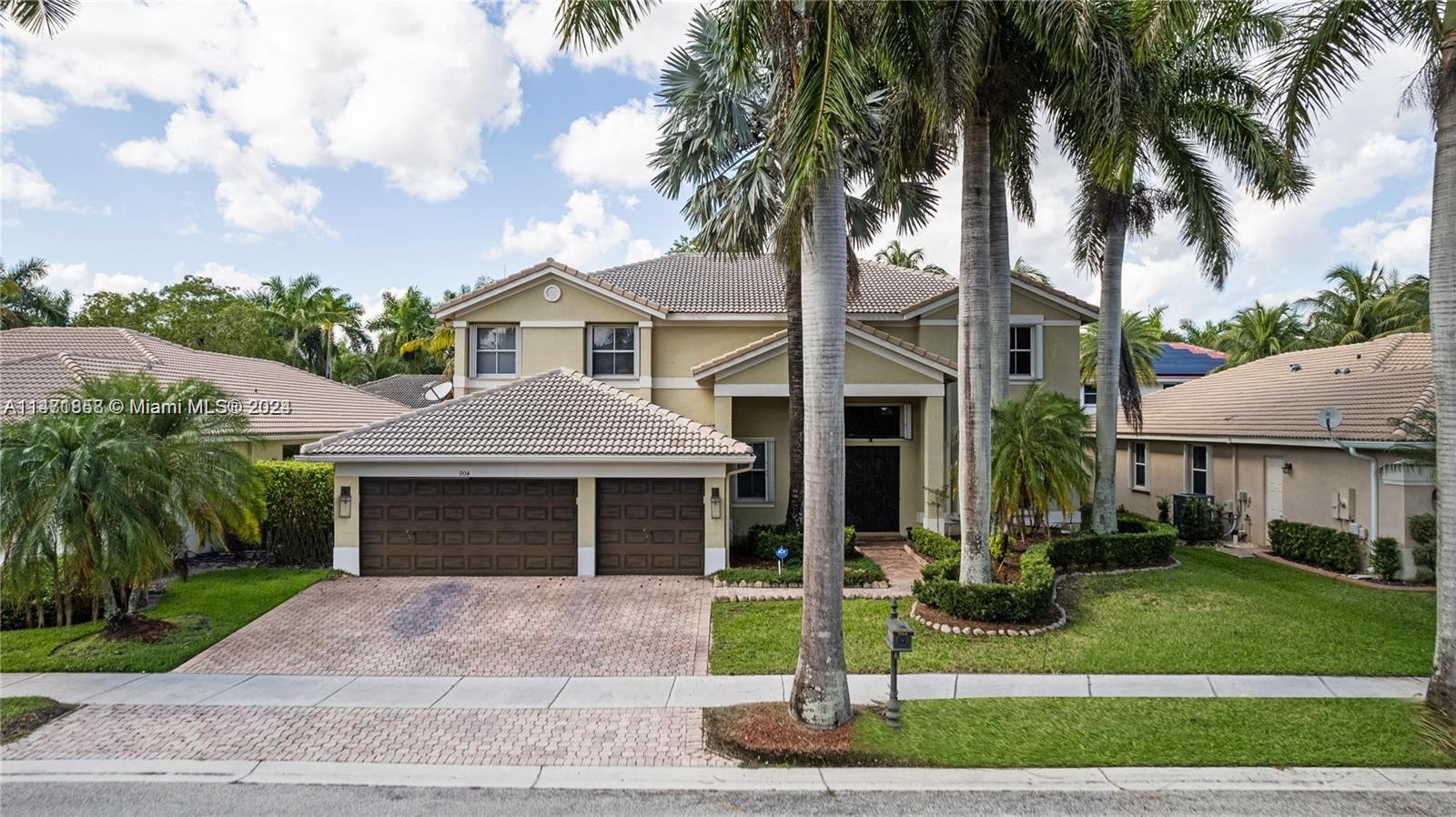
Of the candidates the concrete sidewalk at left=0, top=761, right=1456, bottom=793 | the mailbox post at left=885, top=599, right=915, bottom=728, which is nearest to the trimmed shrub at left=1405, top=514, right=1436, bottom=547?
the concrete sidewalk at left=0, top=761, right=1456, bottom=793

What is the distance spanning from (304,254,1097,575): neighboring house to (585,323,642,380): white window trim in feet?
0.19

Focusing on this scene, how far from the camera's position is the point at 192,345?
31469mm

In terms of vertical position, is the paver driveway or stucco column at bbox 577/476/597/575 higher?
stucco column at bbox 577/476/597/575

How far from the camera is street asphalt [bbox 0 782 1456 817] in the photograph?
6023 mm

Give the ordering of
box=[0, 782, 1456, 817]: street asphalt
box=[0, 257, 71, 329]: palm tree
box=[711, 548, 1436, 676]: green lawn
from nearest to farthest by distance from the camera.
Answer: box=[0, 782, 1456, 817]: street asphalt < box=[711, 548, 1436, 676]: green lawn < box=[0, 257, 71, 329]: palm tree

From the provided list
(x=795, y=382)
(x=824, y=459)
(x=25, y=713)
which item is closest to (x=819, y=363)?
(x=824, y=459)

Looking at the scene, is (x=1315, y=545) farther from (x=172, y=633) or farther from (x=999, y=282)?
(x=172, y=633)

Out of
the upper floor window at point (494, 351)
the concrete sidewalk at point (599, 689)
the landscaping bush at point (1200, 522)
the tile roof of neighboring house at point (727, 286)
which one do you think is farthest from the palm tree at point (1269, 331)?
the upper floor window at point (494, 351)

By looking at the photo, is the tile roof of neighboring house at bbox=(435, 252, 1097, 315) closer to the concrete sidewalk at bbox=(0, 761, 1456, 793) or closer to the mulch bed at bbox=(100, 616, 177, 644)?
the mulch bed at bbox=(100, 616, 177, 644)

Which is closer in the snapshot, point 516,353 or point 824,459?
point 824,459

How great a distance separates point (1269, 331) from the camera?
34.4 metres

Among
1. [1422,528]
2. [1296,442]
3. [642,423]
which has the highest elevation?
[642,423]

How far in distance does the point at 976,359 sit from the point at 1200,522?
11.5 meters

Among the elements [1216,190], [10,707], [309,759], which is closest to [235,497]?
[10,707]
